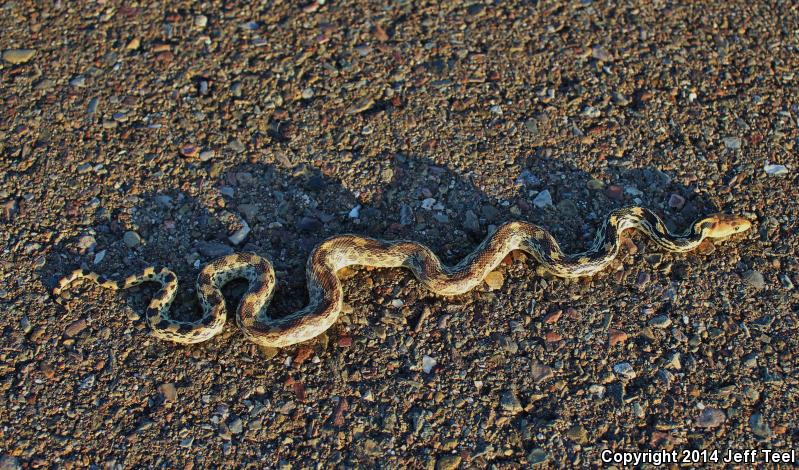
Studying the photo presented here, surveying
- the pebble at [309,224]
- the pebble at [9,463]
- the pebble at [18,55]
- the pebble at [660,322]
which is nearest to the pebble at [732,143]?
the pebble at [660,322]

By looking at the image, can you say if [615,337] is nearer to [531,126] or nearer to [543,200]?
[543,200]

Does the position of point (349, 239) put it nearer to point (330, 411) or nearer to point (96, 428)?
point (330, 411)

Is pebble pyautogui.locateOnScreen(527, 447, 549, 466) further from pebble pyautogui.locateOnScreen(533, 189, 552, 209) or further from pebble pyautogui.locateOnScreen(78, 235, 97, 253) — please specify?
pebble pyautogui.locateOnScreen(78, 235, 97, 253)

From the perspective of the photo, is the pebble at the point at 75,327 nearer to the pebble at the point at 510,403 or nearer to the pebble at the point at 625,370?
the pebble at the point at 510,403

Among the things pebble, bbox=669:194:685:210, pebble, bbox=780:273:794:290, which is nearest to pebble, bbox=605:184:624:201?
pebble, bbox=669:194:685:210

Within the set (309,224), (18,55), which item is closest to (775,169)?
(309,224)

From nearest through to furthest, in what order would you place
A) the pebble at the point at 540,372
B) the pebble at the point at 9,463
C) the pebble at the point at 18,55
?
the pebble at the point at 9,463 < the pebble at the point at 540,372 < the pebble at the point at 18,55

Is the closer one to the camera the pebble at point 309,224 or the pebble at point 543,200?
the pebble at point 309,224
